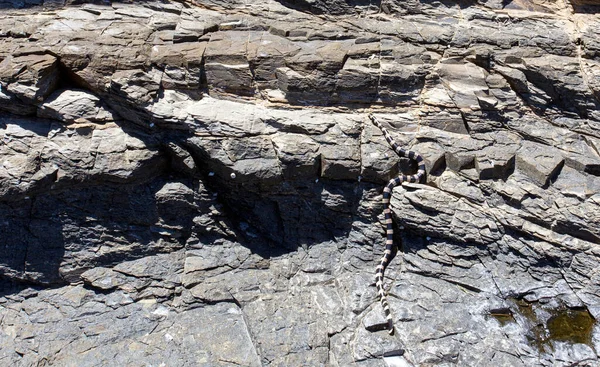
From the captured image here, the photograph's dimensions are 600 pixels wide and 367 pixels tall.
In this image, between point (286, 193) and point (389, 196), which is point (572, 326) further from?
point (286, 193)

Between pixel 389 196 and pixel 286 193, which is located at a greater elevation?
pixel 389 196

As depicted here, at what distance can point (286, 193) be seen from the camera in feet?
34.2

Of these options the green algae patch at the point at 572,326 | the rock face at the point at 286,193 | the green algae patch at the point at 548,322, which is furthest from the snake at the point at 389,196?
the green algae patch at the point at 572,326

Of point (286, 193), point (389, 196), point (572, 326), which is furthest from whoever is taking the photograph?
point (286, 193)

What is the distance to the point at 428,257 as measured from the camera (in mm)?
9859

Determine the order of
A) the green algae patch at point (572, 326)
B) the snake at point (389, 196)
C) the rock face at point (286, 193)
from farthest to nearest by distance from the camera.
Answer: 1. the snake at point (389, 196)
2. the rock face at point (286, 193)
3. the green algae patch at point (572, 326)

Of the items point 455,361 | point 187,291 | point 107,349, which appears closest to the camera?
point 455,361

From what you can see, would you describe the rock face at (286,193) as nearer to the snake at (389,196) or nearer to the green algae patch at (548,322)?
the green algae patch at (548,322)

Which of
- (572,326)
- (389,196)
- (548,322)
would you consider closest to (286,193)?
(389,196)

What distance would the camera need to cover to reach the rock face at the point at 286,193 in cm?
909

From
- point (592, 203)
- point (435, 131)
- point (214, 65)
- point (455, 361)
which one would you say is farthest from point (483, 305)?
point (214, 65)

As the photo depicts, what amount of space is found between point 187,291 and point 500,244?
18.6 feet

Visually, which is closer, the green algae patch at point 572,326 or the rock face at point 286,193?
the green algae patch at point 572,326

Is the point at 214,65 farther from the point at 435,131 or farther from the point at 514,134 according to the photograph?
the point at 514,134
